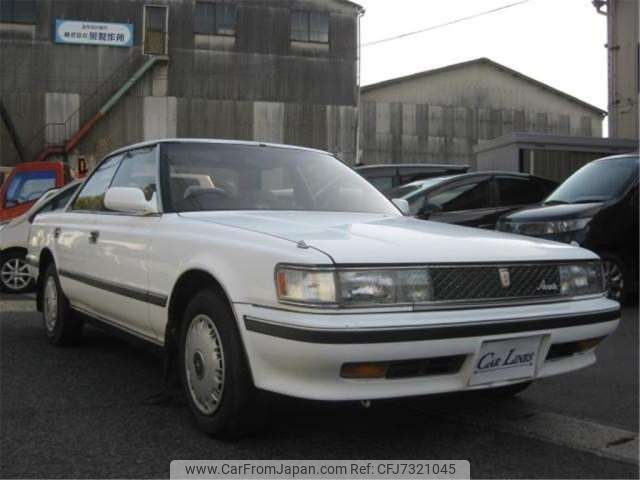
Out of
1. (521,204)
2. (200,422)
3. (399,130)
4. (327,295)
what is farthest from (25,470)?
(399,130)

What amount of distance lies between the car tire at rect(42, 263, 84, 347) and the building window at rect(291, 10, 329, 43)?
24972 millimetres

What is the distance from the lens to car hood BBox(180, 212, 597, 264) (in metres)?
2.82

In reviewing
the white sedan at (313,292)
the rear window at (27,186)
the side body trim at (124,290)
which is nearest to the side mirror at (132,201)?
the white sedan at (313,292)

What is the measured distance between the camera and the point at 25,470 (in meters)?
A: 2.80

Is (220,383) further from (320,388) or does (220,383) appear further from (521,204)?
(521,204)

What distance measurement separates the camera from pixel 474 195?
9.09 m

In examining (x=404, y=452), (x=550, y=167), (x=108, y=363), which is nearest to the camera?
(x=404, y=452)

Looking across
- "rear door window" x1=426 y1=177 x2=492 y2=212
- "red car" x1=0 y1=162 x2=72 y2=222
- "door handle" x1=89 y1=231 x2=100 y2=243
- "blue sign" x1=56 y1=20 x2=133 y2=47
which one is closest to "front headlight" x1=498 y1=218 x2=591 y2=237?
"rear door window" x1=426 y1=177 x2=492 y2=212

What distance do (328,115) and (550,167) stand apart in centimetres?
1790

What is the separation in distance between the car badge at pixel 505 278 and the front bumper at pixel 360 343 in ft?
0.34

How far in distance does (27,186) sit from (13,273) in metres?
1.61

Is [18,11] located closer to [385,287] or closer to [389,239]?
[389,239]

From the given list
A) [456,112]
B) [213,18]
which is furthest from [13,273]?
[456,112]

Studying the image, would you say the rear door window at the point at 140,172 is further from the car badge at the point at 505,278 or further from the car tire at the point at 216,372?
the car badge at the point at 505,278
